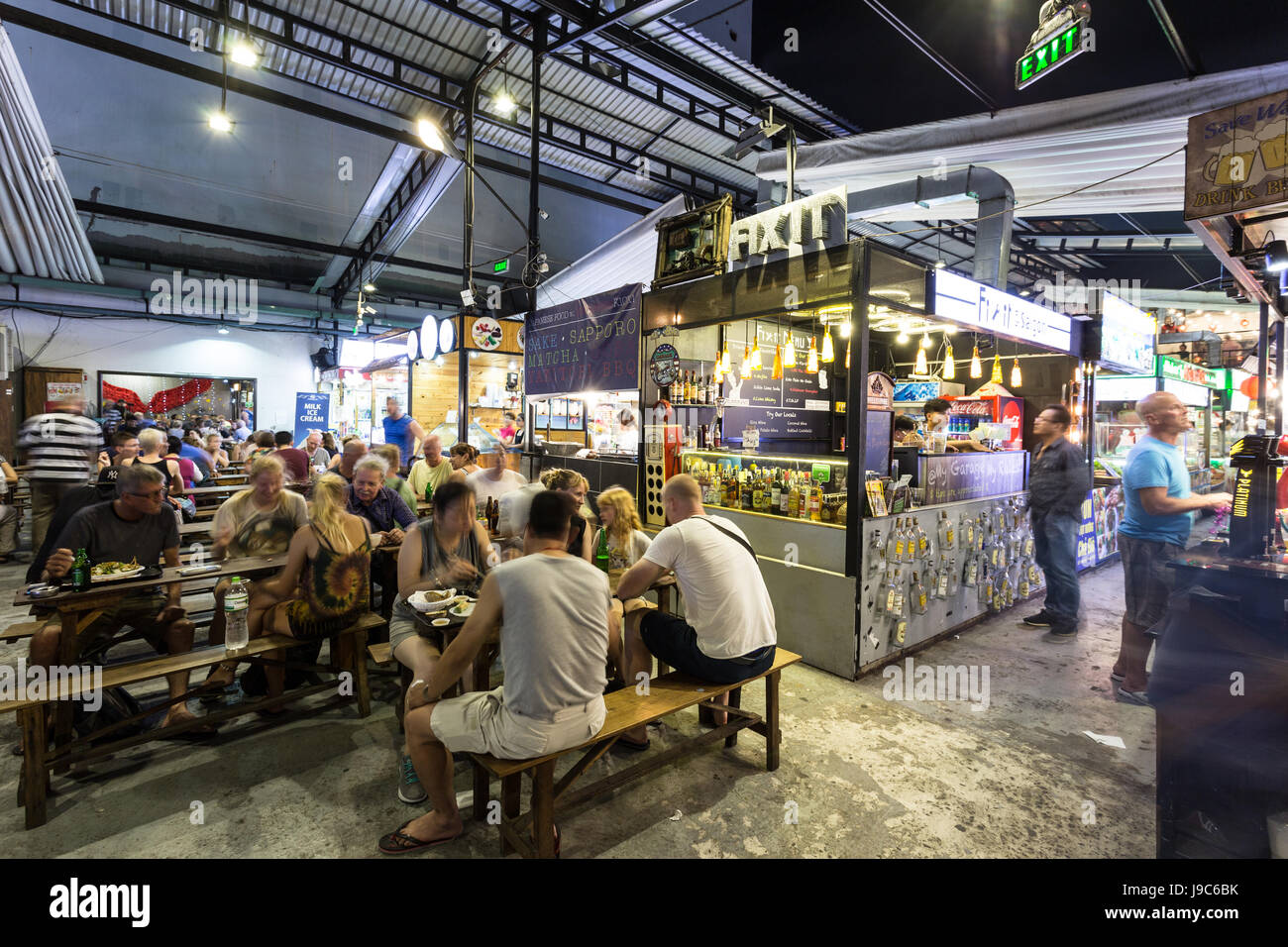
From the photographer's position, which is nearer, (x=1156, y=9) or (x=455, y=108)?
(x=1156, y=9)

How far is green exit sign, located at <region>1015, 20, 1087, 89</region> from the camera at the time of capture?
4.54 m

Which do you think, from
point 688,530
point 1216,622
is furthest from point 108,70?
point 1216,622

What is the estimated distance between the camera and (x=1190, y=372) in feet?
38.3

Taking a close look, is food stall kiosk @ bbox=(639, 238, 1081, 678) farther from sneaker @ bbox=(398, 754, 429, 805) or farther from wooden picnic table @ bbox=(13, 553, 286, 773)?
wooden picnic table @ bbox=(13, 553, 286, 773)

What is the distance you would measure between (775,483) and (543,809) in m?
3.54

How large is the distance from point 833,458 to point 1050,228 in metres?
11.1

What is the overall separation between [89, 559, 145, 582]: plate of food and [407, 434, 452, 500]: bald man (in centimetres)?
293

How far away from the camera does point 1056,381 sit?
7.80 m

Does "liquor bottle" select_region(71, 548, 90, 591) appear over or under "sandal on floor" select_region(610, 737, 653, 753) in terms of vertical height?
over

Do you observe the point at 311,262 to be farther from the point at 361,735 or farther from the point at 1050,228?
the point at 1050,228

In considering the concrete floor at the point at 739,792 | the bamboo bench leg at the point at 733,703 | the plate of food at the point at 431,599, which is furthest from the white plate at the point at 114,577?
the bamboo bench leg at the point at 733,703

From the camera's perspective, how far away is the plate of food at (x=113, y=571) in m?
3.17

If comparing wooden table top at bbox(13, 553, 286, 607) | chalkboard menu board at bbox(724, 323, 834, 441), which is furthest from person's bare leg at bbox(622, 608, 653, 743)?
chalkboard menu board at bbox(724, 323, 834, 441)

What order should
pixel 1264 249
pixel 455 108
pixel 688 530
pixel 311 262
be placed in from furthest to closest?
pixel 311 262 → pixel 455 108 → pixel 1264 249 → pixel 688 530
